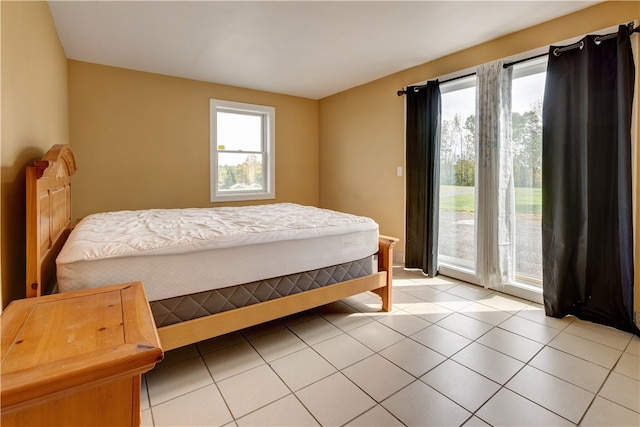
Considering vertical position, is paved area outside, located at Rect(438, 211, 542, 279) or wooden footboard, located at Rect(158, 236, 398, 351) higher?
paved area outside, located at Rect(438, 211, 542, 279)

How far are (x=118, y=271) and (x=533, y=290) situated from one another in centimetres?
316


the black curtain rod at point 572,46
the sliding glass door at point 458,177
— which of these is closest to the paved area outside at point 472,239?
the sliding glass door at point 458,177

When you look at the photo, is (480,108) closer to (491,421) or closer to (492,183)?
(492,183)

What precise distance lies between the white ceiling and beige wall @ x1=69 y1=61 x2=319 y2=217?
0.21m

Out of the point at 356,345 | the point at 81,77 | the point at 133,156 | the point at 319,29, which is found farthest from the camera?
the point at 133,156

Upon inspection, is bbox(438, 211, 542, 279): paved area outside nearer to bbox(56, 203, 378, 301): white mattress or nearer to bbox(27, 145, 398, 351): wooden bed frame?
bbox(27, 145, 398, 351): wooden bed frame

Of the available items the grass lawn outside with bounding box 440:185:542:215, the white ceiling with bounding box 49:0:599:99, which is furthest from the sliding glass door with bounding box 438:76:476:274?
the white ceiling with bounding box 49:0:599:99

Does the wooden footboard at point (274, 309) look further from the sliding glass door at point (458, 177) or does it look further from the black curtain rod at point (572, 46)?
the black curtain rod at point (572, 46)

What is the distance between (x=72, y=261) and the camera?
4.70ft

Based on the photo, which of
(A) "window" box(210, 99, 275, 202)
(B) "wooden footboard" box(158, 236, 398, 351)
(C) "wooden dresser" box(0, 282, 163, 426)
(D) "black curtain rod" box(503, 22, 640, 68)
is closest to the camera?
(C) "wooden dresser" box(0, 282, 163, 426)

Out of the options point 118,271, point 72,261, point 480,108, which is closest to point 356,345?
point 118,271

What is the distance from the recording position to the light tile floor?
1.49 metres

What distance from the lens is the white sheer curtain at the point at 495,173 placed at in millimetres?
2906

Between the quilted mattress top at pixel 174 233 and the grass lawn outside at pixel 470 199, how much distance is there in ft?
4.67
